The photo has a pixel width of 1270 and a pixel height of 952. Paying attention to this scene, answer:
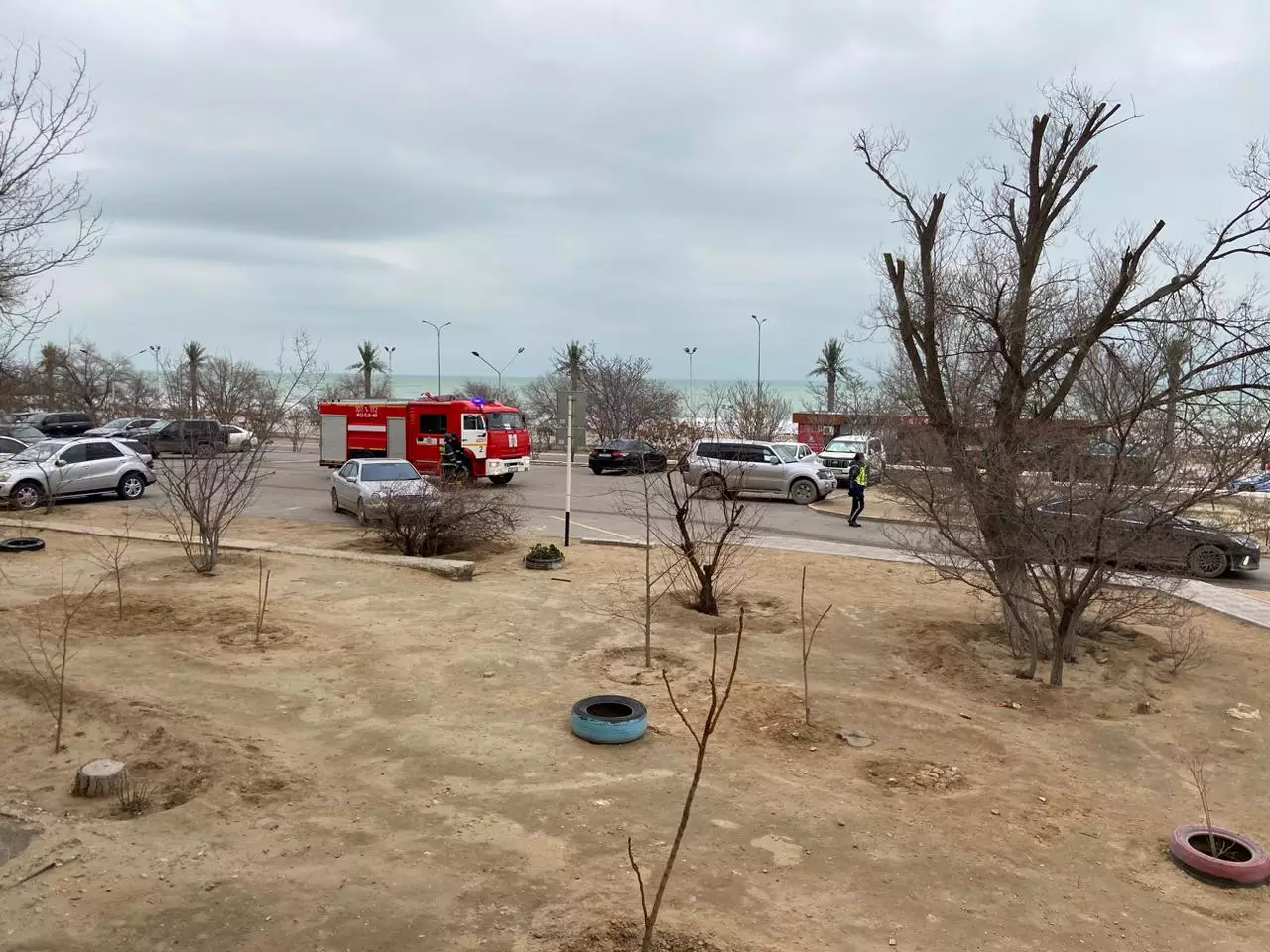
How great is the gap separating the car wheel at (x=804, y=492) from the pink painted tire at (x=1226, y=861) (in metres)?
20.2

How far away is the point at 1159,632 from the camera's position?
36.4 feet

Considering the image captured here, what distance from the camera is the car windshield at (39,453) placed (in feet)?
63.9

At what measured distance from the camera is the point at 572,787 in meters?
5.63

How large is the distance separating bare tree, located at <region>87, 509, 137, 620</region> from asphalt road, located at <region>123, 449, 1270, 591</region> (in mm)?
4859

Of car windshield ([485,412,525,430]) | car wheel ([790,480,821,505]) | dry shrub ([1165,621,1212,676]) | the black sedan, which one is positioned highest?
car windshield ([485,412,525,430])

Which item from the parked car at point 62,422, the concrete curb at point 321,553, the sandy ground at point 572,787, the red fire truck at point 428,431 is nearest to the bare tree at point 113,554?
the concrete curb at point 321,553

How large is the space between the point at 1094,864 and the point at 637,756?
297 cm

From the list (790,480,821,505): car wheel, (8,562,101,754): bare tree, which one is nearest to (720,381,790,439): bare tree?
(790,480,821,505): car wheel

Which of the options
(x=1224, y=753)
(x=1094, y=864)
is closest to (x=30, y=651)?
(x=1094, y=864)

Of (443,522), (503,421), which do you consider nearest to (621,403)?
(503,421)

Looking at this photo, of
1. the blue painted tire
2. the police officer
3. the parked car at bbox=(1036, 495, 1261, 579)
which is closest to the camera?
the blue painted tire

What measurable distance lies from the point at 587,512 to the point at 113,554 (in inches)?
444

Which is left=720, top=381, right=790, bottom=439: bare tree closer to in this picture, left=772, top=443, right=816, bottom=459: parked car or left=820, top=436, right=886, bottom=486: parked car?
left=820, top=436, right=886, bottom=486: parked car

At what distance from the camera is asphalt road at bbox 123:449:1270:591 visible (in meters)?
18.2
